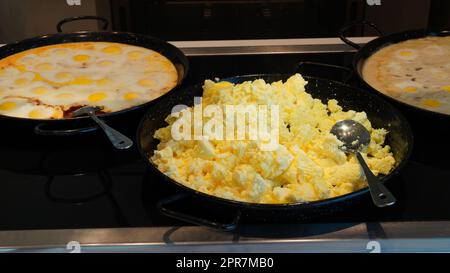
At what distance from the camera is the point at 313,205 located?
84cm

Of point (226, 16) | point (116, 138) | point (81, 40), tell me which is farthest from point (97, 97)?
point (226, 16)

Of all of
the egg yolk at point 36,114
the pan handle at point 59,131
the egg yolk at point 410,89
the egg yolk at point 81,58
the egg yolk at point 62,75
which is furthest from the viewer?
the egg yolk at point 81,58

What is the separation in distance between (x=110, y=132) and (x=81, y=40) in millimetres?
738

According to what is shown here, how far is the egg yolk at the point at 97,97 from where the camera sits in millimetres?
1323

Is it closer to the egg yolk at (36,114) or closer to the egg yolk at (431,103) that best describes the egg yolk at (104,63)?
the egg yolk at (36,114)

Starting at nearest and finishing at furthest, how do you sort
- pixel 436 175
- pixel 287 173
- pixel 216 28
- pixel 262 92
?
pixel 287 173
pixel 436 175
pixel 262 92
pixel 216 28

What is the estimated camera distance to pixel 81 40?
169cm

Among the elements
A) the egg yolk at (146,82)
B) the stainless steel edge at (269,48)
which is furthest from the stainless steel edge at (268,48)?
the egg yolk at (146,82)

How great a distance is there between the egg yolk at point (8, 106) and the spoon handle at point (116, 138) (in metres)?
0.30

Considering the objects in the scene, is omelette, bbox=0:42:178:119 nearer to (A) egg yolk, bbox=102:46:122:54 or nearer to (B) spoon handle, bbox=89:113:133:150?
(A) egg yolk, bbox=102:46:122:54

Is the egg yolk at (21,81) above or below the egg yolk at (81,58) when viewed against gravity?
below

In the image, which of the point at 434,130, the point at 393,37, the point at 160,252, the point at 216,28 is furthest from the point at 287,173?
the point at 216,28
